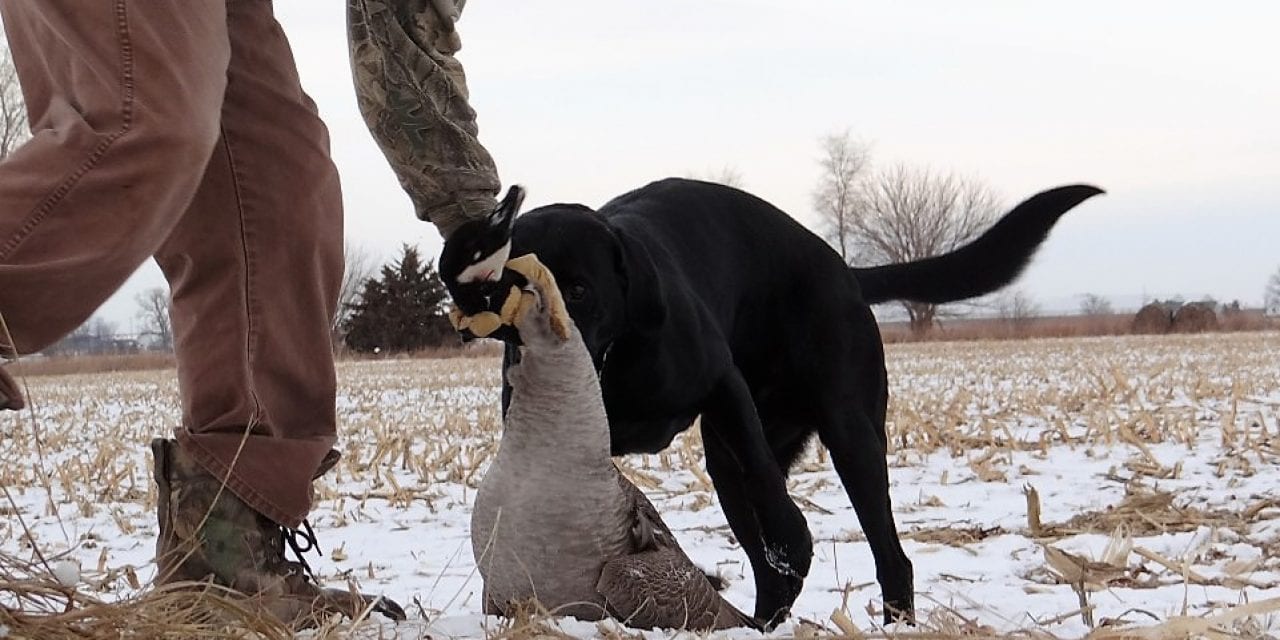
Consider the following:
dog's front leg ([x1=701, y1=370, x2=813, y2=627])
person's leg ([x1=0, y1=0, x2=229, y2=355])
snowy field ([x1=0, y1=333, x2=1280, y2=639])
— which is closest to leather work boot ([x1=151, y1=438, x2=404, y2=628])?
snowy field ([x1=0, y1=333, x2=1280, y2=639])

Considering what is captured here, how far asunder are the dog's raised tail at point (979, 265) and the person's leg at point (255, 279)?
2.29 metres

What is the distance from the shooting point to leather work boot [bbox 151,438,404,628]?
2336mm

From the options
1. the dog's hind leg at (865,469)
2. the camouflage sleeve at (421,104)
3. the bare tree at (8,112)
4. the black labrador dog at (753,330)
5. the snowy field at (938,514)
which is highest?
the bare tree at (8,112)

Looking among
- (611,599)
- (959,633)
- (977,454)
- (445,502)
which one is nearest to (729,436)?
(611,599)

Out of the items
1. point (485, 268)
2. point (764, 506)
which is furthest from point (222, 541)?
point (764, 506)

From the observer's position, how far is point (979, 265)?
13.6ft

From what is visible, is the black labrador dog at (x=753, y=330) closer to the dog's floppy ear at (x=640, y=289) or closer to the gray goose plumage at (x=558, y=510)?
the dog's floppy ear at (x=640, y=289)

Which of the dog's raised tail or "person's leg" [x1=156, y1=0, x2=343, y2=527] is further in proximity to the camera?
the dog's raised tail

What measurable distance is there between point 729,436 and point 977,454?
12.1 feet

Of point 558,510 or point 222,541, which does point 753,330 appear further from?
point 222,541

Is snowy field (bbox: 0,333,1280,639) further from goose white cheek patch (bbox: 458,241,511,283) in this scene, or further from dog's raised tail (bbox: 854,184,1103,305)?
dog's raised tail (bbox: 854,184,1103,305)

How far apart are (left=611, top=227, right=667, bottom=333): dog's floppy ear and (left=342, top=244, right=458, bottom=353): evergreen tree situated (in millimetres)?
38354


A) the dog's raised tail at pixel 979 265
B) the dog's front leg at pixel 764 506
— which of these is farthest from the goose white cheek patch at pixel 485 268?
the dog's raised tail at pixel 979 265

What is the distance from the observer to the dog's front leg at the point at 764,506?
3.20 m
